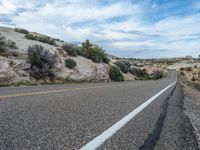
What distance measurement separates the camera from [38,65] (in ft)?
71.8

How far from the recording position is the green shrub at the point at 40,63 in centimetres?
2119

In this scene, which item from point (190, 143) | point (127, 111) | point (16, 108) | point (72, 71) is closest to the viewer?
point (190, 143)

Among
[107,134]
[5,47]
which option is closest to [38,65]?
[5,47]

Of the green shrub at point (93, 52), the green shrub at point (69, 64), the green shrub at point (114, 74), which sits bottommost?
the green shrub at point (114, 74)

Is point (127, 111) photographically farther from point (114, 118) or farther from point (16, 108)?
point (16, 108)

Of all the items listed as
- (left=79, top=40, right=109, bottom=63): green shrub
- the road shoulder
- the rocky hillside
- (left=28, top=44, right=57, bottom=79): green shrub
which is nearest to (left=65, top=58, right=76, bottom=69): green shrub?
the rocky hillside

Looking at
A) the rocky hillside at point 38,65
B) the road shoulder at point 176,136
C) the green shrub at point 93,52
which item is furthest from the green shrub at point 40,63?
the road shoulder at point 176,136

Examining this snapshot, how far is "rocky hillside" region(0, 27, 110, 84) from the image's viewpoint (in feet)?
65.5

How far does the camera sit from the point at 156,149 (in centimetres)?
422

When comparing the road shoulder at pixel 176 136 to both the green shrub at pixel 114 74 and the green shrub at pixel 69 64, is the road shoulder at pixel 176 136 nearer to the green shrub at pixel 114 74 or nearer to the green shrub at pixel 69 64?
the green shrub at pixel 69 64

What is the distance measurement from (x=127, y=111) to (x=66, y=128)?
259cm

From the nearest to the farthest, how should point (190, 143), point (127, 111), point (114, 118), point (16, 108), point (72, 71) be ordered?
1. point (190, 143)
2. point (114, 118)
3. point (16, 108)
4. point (127, 111)
5. point (72, 71)

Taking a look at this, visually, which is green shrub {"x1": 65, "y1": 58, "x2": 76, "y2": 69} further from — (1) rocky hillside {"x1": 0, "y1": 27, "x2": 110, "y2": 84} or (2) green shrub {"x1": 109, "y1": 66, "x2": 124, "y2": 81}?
(2) green shrub {"x1": 109, "y1": 66, "x2": 124, "y2": 81}

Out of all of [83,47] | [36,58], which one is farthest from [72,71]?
[83,47]
